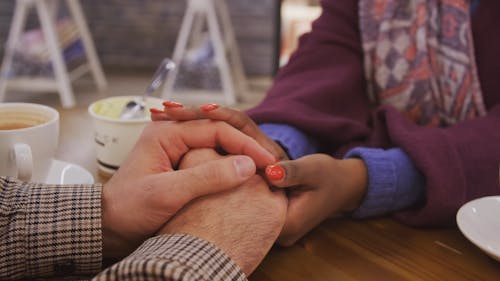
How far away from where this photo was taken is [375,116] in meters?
0.64

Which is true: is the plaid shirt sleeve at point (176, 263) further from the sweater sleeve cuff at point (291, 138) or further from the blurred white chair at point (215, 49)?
the blurred white chair at point (215, 49)

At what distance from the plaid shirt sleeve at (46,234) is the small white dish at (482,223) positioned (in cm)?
31

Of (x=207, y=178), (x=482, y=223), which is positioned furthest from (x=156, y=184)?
(x=482, y=223)

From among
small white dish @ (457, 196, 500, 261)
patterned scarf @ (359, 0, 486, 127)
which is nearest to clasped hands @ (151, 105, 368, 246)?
→ small white dish @ (457, 196, 500, 261)

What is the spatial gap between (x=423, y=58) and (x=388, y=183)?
0.29 meters

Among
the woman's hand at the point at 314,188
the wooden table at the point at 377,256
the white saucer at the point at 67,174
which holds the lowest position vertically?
the wooden table at the point at 377,256

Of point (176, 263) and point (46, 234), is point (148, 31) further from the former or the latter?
point (176, 263)

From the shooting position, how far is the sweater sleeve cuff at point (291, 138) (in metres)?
0.56

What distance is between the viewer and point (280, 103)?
64cm

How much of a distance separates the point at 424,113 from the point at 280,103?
25cm

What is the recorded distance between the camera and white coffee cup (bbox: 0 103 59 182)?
48 centimetres

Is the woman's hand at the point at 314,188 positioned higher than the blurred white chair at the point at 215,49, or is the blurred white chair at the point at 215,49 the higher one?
the woman's hand at the point at 314,188

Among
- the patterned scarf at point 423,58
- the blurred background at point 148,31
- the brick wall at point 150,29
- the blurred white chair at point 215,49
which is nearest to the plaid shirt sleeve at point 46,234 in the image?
the patterned scarf at point 423,58

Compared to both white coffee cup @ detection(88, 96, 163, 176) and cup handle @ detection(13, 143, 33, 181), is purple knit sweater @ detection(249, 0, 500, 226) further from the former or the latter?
cup handle @ detection(13, 143, 33, 181)
